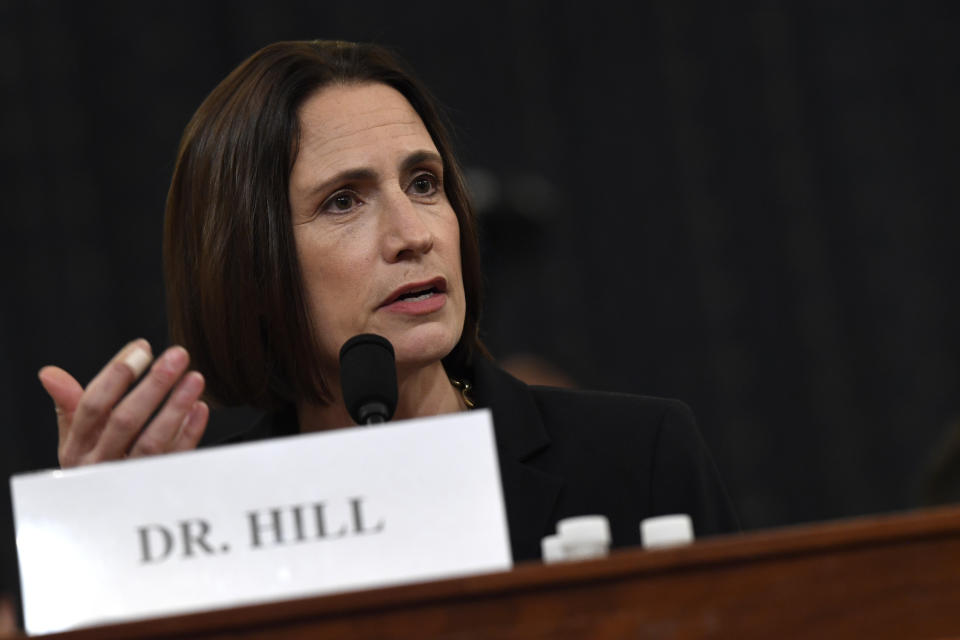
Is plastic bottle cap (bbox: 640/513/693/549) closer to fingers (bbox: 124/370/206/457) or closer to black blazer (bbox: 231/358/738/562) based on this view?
fingers (bbox: 124/370/206/457)

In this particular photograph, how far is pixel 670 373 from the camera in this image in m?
4.81

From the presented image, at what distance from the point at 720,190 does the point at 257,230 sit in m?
3.29

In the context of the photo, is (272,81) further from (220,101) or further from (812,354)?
(812,354)

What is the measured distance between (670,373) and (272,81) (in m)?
3.22

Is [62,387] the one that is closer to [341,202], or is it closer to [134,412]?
[134,412]

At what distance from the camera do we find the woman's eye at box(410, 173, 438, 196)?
1.81 m

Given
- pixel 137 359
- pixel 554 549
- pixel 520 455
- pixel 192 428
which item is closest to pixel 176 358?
pixel 137 359

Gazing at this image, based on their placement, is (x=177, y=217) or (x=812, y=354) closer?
(x=177, y=217)

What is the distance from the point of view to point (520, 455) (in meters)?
1.72

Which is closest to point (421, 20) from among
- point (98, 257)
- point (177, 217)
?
point (98, 257)

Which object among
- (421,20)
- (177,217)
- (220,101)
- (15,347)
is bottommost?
(15,347)

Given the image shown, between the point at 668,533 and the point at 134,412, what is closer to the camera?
the point at 668,533

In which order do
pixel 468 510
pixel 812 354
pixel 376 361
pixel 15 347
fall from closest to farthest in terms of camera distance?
1. pixel 468 510
2. pixel 376 361
3. pixel 15 347
4. pixel 812 354

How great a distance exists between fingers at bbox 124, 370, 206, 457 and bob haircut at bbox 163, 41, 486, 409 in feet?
1.51
